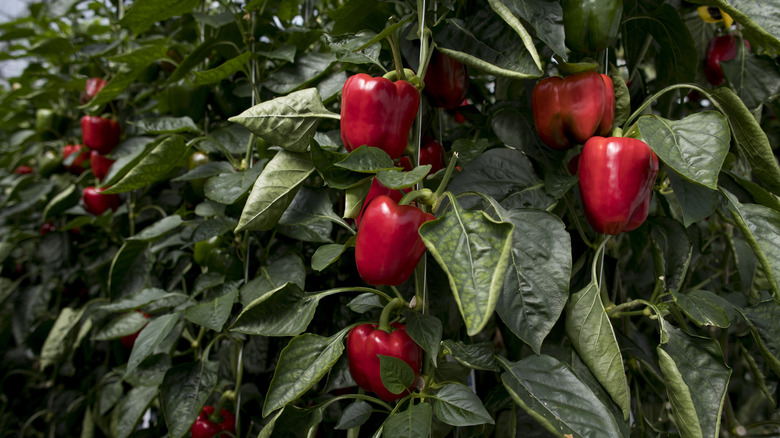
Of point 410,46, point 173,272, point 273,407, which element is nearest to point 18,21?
point 173,272

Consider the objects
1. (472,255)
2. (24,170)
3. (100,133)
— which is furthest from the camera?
(24,170)

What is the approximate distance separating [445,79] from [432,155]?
0.38 ft

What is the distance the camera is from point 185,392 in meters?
0.82

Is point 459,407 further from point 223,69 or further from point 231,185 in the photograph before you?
point 223,69

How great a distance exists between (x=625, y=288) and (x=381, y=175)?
41.6 inches

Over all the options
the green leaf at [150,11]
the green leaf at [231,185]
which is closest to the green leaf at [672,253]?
the green leaf at [231,185]

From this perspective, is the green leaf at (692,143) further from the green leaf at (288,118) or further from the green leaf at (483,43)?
the green leaf at (288,118)

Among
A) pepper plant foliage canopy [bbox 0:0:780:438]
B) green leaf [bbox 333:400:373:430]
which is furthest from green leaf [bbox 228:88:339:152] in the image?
green leaf [bbox 333:400:373:430]

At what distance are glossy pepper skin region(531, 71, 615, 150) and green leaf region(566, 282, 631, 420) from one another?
→ 19 centimetres

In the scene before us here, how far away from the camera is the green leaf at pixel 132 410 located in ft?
3.08

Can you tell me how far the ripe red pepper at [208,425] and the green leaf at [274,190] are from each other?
0.46 metres

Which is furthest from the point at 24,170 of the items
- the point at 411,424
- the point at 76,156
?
the point at 411,424

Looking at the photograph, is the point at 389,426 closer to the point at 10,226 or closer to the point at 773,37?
the point at 773,37

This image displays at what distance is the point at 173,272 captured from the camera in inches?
45.0
